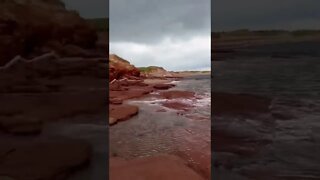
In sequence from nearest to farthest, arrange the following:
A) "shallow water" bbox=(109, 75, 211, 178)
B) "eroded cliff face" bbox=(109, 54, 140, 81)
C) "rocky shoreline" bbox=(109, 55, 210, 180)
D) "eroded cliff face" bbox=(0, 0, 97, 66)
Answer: "eroded cliff face" bbox=(0, 0, 97, 66) < "rocky shoreline" bbox=(109, 55, 210, 180) < "shallow water" bbox=(109, 75, 211, 178) < "eroded cliff face" bbox=(109, 54, 140, 81)

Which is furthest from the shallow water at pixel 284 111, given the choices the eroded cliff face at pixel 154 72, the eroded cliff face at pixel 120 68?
the eroded cliff face at pixel 120 68

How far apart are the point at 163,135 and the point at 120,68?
213 cm

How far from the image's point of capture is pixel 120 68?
638cm

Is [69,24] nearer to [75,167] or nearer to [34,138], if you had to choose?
[34,138]

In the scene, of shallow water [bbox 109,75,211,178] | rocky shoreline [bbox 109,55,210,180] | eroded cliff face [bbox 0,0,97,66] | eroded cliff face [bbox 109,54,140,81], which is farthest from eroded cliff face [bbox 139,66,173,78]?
eroded cliff face [bbox 0,0,97,66]

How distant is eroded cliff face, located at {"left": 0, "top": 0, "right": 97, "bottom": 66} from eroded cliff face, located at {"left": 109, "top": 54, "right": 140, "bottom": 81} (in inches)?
135

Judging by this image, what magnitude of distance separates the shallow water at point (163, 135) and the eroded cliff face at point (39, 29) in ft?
6.37

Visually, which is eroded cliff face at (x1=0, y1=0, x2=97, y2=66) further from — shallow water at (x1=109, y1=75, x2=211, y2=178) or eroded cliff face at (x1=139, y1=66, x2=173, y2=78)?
eroded cliff face at (x1=139, y1=66, x2=173, y2=78)

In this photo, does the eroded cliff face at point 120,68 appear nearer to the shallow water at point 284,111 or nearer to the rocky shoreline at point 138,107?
the rocky shoreline at point 138,107

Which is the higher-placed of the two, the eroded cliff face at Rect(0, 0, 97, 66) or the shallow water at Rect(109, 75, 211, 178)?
the eroded cliff face at Rect(0, 0, 97, 66)

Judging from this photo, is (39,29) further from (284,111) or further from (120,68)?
(120,68)

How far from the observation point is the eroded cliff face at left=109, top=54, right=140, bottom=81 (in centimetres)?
608

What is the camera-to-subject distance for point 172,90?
256 inches

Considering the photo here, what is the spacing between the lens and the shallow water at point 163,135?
4.18 meters
